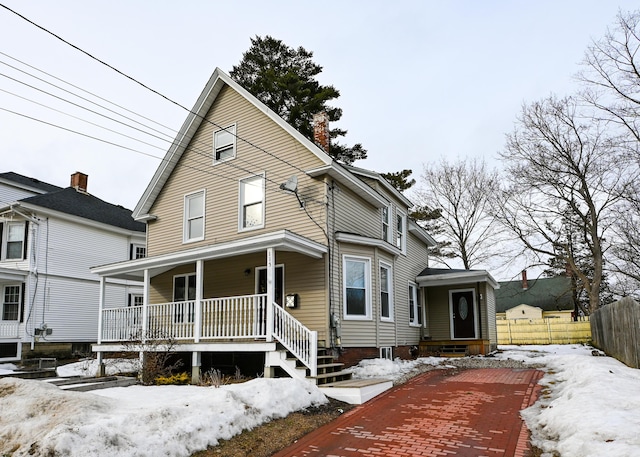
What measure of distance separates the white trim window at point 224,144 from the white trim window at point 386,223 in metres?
5.50

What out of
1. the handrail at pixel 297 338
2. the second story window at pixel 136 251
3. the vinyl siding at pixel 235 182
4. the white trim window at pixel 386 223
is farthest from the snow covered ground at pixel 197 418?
the second story window at pixel 136 251

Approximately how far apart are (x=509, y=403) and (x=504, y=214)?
21.2m

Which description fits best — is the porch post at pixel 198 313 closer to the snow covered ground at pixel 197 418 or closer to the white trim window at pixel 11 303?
the snow covered ground at pixel 197 418

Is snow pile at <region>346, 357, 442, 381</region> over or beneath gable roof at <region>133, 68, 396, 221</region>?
beneath

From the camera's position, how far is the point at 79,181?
24.4m

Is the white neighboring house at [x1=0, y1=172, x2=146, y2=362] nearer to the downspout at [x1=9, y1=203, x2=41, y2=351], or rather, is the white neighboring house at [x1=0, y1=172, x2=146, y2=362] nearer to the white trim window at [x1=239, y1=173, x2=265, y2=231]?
the downspout at [x1=9, y1=203, x2=41, y2=351]

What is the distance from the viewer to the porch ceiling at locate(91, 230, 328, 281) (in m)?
11.0

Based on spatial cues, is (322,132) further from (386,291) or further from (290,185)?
(386,291)

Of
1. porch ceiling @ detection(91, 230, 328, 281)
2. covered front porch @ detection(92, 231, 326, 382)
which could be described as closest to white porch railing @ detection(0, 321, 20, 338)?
covered front porch @ detection(92, 231, 326, 382)

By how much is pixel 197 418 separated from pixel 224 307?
5.48 m

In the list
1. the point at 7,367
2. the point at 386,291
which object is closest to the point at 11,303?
the point at 7,367

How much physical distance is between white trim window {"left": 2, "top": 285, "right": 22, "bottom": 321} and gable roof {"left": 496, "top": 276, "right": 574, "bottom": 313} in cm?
3796

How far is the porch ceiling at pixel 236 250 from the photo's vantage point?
1098cm

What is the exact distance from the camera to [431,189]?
34.8m
